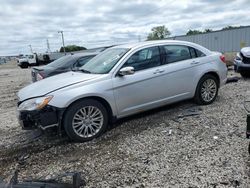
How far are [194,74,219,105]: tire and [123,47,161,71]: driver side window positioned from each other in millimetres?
1286

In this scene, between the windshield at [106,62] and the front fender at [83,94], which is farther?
the windshield at [106,62]

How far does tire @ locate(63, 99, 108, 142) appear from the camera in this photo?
3948mm

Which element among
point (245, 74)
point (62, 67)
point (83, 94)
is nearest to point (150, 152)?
point (83, 94)

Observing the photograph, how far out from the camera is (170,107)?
5652 millimetres

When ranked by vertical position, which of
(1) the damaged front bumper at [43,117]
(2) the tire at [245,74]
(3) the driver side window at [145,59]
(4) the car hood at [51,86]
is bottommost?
(2) the tire at [245,74]

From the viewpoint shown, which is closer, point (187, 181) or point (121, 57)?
point (187, 181)

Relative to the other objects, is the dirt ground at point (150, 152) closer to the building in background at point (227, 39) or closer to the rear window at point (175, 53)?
the rear window at point (175, 53)

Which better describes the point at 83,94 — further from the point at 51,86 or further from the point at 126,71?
the point at 126,71

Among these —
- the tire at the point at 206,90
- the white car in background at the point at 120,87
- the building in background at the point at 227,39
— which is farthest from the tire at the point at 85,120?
the building in background at the point at 227,39

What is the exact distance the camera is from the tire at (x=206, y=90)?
5.48 metres

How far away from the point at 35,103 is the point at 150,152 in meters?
2.00

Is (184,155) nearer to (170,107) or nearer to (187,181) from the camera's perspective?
(187,181)

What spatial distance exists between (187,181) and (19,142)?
3060mm

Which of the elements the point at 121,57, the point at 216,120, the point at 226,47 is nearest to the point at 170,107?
the point at 216,120
